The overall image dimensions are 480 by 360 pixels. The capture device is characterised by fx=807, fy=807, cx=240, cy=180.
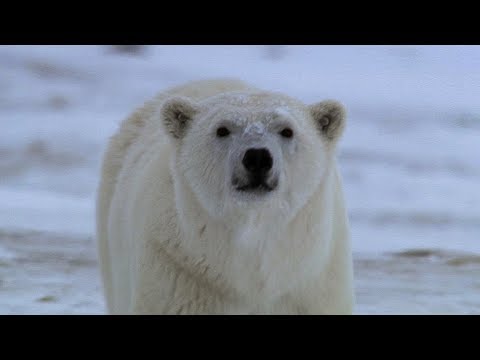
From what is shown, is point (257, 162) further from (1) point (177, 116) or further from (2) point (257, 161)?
(1) point (177, 116)

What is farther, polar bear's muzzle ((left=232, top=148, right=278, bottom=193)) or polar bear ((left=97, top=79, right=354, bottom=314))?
polar bear ((left=97, top=79, right=354, bottom=314))

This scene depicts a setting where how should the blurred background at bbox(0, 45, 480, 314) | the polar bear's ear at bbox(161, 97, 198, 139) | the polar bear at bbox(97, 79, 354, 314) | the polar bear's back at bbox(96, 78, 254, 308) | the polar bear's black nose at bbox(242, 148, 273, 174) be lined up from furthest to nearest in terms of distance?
the blurred background at bbox(0, 45, 480, 314)
the polar bear's back at bbox(96, 78, 254, 308)
the polar bear's ear at bbox(161, 97, 198, 139)
the polar bear at bbox(97, 79, 354, 314)
the polar bear's black nose at bbox(242, 148, 273, 174)

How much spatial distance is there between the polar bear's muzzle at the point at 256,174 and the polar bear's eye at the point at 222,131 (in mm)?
256

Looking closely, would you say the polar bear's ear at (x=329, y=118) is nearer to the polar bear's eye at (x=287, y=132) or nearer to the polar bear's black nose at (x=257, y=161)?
the polar bear's eye at (x=287, y=132)

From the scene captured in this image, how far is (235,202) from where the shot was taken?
323 cm

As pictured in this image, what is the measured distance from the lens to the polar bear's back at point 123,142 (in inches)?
177

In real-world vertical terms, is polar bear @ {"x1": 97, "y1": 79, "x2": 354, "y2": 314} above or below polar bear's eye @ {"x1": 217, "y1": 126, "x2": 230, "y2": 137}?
below

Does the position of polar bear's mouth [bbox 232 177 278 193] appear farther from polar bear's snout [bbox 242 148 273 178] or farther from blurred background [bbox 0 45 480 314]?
blurred background [bbox 0 45 480 314]

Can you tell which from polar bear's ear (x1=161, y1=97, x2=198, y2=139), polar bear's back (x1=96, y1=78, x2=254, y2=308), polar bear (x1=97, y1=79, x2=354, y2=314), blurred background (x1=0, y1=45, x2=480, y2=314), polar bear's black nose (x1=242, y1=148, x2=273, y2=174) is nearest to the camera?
polar bear's black nose (x1=242, y1=148, x2=273, y2=174)

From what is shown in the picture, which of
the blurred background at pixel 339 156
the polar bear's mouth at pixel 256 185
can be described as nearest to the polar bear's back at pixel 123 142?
the blurred background at pixel 339 156

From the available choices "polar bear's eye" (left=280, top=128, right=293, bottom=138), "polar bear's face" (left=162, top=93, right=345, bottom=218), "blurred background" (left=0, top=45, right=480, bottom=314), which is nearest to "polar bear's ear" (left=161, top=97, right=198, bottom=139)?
"polar bear's face" (left=162, top=93, right=345, bottom=218)

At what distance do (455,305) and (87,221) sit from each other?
3.33 m

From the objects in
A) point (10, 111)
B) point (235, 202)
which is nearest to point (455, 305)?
point (235, 202)

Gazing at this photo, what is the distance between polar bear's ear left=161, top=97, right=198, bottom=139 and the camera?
3643 mm
